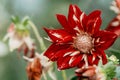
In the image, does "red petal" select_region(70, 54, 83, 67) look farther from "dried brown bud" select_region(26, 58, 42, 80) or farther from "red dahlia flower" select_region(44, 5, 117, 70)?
"dried brown bud" select_region(26, 58, 42, 80)

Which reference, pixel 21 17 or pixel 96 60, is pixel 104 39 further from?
pixel 21 17

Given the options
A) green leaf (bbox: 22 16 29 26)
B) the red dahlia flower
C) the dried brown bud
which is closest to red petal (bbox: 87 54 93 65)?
the red dahlia flower

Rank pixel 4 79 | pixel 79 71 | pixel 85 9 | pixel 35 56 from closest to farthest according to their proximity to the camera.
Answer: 1. pixel 79 71
2. pixel 35 56
3. pixel 85 9
4. pixel 4 79

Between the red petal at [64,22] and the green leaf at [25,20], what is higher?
the green leaf at [25,20]

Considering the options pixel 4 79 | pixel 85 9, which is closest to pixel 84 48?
pixel 85 9

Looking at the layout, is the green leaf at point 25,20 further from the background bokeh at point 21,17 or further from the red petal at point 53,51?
the background bokeh at point 21,17

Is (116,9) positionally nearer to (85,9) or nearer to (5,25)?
(85,9)

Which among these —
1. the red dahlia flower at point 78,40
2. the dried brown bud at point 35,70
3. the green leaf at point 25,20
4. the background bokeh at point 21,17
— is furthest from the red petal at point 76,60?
the background bokeh at point 21,17
